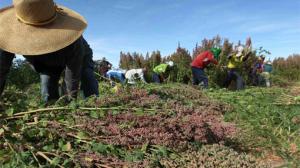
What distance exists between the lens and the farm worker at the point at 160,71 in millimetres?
10212

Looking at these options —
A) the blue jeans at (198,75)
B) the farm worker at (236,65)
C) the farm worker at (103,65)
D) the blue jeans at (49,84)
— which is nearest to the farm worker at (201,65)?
the blue jeans at (198,75)

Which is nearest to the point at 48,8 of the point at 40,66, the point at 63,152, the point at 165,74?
the point at 40,66

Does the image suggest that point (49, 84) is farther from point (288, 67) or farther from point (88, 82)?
point (288, 67)

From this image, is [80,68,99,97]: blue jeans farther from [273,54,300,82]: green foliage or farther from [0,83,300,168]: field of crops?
[273,54,300,82]: green foliage

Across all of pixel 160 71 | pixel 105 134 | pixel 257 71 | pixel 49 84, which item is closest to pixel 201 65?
pixel 160 71

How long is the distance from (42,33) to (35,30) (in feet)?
0.19

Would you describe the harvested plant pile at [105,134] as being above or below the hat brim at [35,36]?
below

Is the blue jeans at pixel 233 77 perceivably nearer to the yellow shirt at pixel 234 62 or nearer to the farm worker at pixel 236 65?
the farm worker at pixel 236 65

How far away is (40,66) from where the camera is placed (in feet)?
11.8

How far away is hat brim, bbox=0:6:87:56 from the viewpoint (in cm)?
288

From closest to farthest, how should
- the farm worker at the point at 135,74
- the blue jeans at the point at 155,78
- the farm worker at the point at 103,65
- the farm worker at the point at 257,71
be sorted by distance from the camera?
the farm worker at the point at 135,74, the blue jeans at the point at 155,78, the farm worker at the point at 257,71, the farm worker at the point at 103,65

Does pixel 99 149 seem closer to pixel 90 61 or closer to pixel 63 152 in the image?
pixel 63 152

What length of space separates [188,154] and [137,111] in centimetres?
48

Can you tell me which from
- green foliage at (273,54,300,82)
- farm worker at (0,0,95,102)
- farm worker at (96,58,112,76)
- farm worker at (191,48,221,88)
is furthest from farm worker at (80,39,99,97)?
green foliage at (273,54,300,82)
